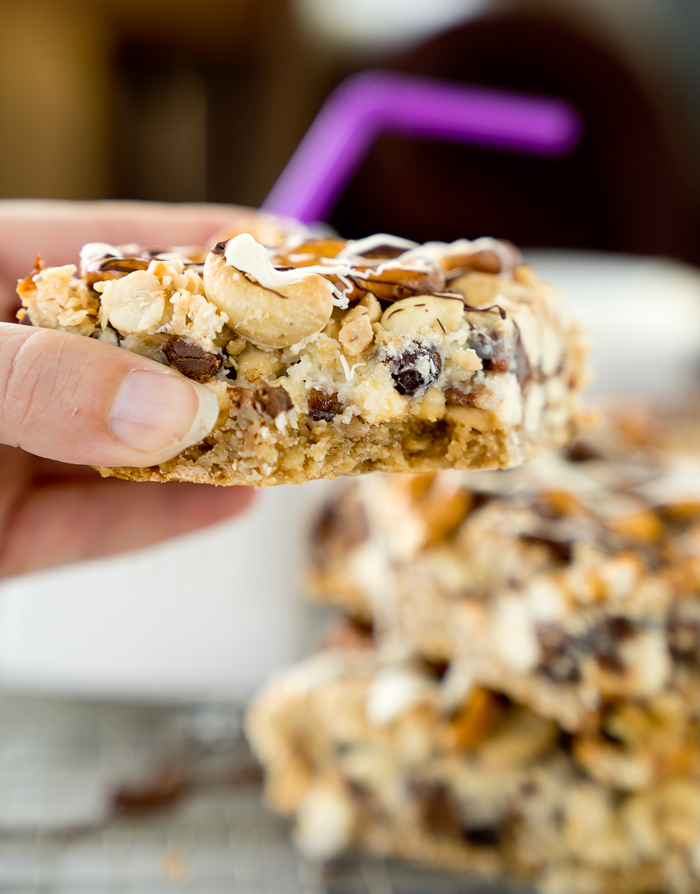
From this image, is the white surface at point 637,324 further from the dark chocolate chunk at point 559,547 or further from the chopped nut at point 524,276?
the chopped nut at point 524,276

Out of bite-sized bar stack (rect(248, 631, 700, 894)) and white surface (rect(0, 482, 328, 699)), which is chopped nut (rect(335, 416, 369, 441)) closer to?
bite-sized bar stack (rect(248, 631, 700, 894))

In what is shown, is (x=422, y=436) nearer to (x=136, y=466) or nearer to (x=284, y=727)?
(x=136, y=466)

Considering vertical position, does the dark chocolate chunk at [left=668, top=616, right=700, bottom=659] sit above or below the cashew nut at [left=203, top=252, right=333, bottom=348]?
below

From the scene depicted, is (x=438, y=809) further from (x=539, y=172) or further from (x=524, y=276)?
(x=539, y=172)

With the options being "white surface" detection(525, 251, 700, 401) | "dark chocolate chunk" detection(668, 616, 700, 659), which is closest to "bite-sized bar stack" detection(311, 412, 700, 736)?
"dark chocolate chunk" detection(668, 616, 700, 659)

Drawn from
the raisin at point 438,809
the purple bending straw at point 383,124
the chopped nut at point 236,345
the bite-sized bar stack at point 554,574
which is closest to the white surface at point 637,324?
the purple bending straw at point 383,124

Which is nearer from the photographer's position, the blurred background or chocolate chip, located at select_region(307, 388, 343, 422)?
chocolate chip, located at select_region(307, 388, 343, 422)
